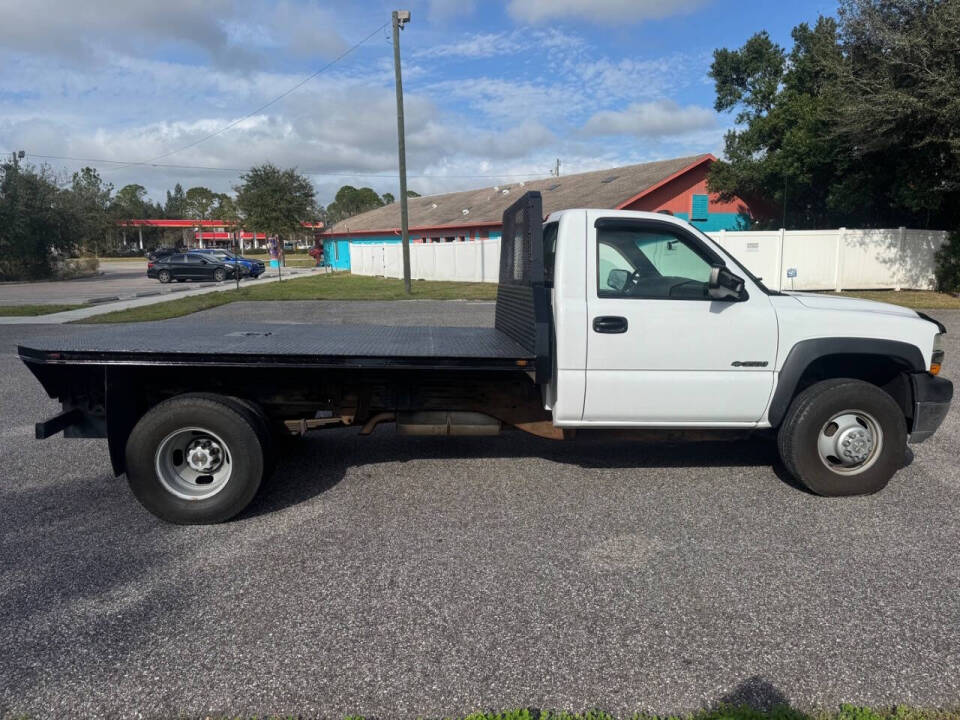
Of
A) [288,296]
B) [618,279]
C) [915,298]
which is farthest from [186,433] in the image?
[915,298]

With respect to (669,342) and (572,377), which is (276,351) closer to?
(572,377)

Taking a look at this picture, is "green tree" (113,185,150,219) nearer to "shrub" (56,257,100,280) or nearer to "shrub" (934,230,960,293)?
"shrub" (56,257,100,280)

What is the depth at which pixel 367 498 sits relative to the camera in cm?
506

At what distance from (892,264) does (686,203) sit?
410 inches

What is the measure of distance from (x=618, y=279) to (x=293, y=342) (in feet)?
7.52

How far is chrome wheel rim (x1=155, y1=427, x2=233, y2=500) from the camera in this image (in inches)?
179

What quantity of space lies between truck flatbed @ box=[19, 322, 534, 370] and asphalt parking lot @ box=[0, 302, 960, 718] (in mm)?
1048

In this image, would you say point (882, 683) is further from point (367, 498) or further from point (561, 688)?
point (367, 498)

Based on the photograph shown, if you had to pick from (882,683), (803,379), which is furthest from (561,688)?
(803,379)

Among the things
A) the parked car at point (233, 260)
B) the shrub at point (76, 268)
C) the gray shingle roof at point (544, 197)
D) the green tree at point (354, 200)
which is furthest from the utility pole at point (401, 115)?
the green tree at point (354, 200)

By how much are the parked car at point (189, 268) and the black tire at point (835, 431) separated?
35.1 metres

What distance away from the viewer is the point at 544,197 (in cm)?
3969

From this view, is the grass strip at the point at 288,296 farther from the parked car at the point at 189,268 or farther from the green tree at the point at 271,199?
the green tree at the point at 271,199

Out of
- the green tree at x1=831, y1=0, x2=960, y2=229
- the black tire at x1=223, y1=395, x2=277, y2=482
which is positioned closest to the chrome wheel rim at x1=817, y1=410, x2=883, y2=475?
the black tire at x1=223, y1=395, x2=277, y2=482
